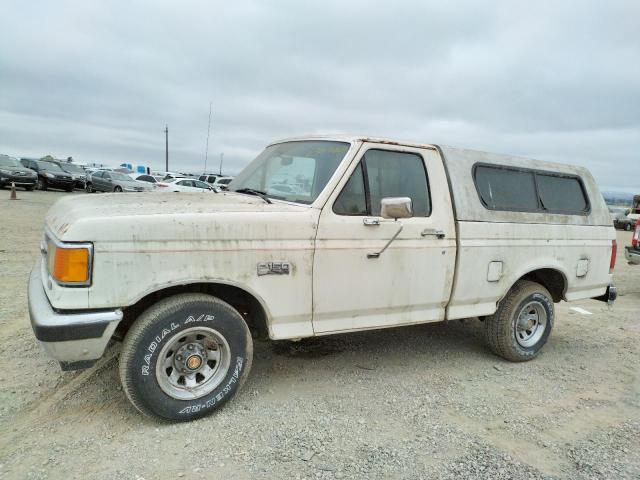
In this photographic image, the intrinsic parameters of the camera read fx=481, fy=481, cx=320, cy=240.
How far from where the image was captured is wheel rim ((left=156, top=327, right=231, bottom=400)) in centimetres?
314

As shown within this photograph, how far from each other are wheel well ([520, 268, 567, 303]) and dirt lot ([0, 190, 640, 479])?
65cm

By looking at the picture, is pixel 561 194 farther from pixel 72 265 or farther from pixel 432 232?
pixel 72 265

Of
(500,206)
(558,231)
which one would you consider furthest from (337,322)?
(558,231)

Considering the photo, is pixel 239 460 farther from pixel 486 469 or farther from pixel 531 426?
pixel 531 426

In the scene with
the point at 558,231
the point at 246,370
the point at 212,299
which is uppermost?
the point at 558,231

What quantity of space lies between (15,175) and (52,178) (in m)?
2.20

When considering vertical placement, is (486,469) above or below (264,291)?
below

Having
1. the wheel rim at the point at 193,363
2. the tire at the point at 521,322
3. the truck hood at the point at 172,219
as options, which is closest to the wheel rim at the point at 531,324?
the tire at the point at 521,322

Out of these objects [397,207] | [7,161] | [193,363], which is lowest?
[193,363]

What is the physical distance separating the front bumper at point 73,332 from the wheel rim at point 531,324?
374cm

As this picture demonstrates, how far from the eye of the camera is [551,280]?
507cm

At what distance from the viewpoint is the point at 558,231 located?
4770mm

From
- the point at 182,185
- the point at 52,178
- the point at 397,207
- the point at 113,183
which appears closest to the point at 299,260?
the point at 397,207

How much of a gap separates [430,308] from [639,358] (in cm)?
272
